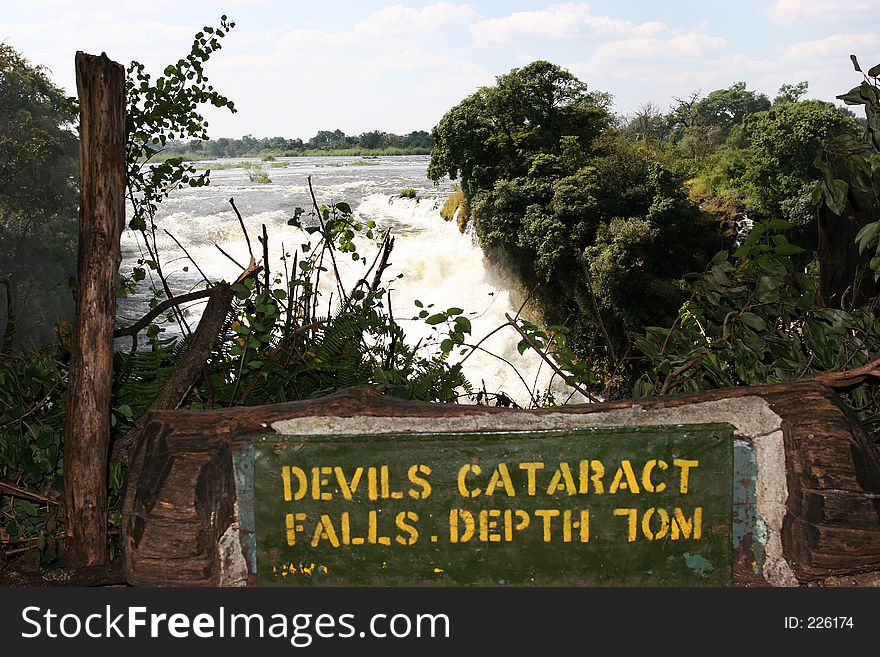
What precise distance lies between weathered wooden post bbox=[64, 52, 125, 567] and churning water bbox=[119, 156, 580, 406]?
16823 millimetres

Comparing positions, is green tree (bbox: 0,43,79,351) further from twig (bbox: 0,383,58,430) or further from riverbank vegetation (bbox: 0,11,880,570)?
twig (bbox: 0,383,58,430)

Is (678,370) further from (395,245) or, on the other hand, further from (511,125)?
(511,125)

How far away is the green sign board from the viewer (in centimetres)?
206

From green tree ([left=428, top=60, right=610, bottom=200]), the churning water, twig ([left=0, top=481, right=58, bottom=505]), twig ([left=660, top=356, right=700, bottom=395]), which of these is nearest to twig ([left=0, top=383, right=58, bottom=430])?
twig ([left=0, top=481, right=58, bottom=505])

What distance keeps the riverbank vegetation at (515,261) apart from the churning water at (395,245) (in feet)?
1.99

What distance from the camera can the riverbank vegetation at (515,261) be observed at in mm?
2855

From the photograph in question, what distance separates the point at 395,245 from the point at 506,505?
22.7 m

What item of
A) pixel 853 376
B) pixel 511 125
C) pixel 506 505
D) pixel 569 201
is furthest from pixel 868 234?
pixel 511 125

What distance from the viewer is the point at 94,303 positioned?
2.30m

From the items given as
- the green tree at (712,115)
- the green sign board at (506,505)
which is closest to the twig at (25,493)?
the green sign board at (506,505)

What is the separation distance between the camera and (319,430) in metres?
2.11

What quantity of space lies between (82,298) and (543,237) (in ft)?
73.2

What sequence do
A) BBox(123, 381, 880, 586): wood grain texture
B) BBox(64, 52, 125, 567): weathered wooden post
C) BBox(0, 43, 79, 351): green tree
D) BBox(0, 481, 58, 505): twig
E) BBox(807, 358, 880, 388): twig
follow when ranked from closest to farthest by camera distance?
BBox(123, 381, 880, 586): wood grain texture, BBox(64, 52, 125, 567): weathered wooden post, BBox(807, 358, 880, 388): twig, BBox(0, 481, 58, 505): twig, BBox(0, 43, 79, 351): green tree

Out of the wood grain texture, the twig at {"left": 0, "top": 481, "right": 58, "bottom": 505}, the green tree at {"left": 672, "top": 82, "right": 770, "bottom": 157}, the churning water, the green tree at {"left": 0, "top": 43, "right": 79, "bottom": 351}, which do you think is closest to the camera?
the wood grain texture
